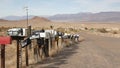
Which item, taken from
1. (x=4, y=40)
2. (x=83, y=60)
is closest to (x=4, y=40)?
(x=4, y=40)

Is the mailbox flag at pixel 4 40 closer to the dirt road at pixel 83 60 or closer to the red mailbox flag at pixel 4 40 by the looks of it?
the red mailbox flag at pixel 4 40

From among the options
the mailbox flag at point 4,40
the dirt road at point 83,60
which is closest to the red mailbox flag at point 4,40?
the mailbox flag at point 4,40

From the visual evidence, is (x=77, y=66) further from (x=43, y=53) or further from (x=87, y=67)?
(x=43, y=53)

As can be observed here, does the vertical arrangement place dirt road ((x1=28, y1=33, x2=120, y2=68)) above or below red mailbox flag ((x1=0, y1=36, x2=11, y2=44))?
below

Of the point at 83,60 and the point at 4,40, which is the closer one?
the point at 4,40

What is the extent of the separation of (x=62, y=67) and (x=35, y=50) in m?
2.66

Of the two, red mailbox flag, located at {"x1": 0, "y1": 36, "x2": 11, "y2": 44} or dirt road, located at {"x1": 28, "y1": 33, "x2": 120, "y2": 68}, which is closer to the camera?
red mailbox flag, located at {"x1": 0, "y1": 36, "x2": 11, "y2": 44}

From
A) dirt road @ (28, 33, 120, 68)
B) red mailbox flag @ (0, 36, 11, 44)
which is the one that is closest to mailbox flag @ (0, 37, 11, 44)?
red mailbox flag @ (0, 36, 11, 44)

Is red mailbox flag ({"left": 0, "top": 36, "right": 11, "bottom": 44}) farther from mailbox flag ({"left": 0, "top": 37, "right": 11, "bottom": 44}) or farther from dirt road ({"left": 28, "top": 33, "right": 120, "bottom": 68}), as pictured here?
dirt road ({"left": 28, "top": 33, "right": 120, "bottom": 68})

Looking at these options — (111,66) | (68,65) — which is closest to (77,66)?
(68,65)

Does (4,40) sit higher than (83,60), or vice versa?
(4,40)

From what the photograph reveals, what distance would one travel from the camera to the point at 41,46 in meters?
19.7

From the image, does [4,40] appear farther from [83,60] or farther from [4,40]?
[83,60]

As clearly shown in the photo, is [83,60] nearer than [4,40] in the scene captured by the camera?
No
